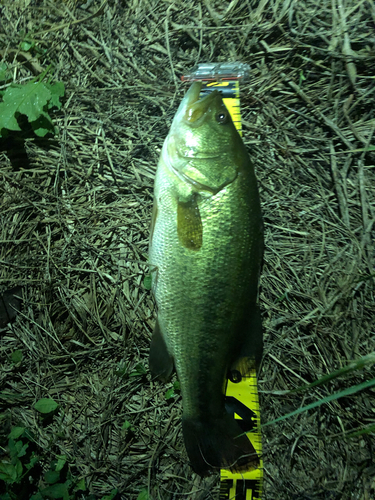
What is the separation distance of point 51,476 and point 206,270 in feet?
5.96

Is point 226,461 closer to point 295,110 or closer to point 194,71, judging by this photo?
point 295,110

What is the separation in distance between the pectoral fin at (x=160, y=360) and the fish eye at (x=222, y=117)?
4.85ft

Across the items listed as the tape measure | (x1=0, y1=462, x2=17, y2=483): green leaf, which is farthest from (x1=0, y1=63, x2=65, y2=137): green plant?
(x1=0, y1=462, x2=17, y2=483): green leaf

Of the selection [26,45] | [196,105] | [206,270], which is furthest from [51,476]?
[26,45]

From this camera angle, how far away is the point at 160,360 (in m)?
2.02

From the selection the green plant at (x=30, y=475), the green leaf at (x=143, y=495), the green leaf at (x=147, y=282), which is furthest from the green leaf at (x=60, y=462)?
the green leaf at (x=147, y=282)

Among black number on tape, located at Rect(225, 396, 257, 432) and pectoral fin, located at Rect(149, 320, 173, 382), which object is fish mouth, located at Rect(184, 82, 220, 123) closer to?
pectoral fin, located at Rect(149, 320, 173, 382)

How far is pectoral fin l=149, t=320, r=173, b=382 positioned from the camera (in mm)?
2004

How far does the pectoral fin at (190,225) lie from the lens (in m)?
1.80

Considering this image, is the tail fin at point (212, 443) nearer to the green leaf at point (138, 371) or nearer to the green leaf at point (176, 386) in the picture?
the green leaf at point (176, 386)

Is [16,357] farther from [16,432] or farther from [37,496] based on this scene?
[37,496]

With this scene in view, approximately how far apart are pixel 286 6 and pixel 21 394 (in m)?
3.71

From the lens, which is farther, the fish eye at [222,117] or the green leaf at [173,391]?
the green leaf at [173,391]

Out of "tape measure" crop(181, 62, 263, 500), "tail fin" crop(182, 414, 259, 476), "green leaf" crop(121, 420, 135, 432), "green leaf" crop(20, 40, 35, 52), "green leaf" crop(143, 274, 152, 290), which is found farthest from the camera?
"green leaf" crop(20, 40, 35, 52)
